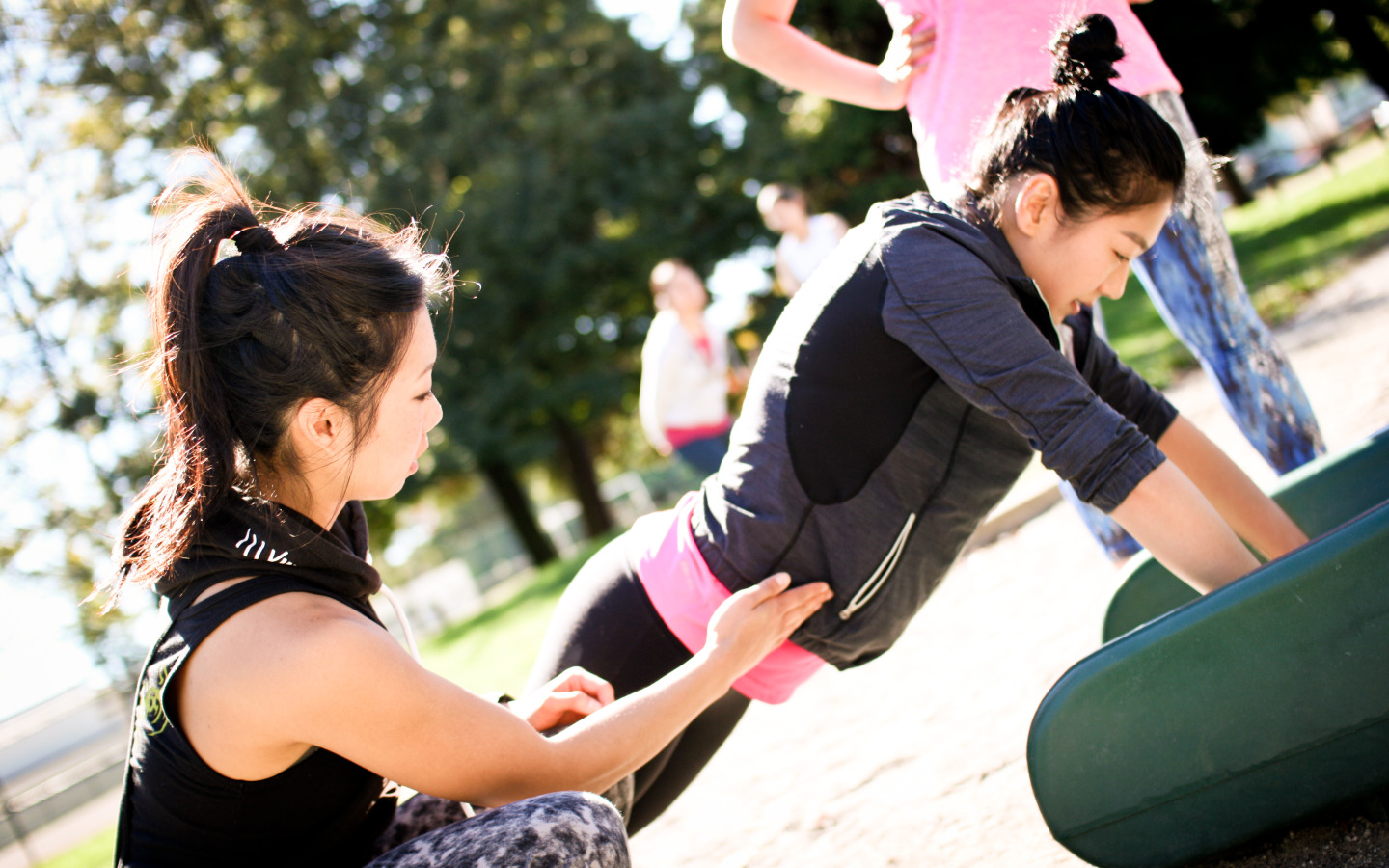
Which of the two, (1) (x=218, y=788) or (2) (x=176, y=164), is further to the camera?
(2) (x=176, y=164)

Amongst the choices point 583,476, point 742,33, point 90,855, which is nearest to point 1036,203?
point 742,33

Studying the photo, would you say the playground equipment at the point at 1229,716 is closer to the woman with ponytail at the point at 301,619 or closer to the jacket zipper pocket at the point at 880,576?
the jacket zipper pocket at the point at 880,576

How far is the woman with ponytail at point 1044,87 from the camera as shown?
2.17 m

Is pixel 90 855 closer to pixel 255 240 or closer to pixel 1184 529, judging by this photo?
pixel 255 240

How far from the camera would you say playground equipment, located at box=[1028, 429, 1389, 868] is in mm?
1439

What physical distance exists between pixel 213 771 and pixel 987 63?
6.36 ft

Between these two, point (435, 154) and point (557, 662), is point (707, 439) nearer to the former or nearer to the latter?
point (557, 662)

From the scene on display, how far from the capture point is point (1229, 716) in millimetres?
1492

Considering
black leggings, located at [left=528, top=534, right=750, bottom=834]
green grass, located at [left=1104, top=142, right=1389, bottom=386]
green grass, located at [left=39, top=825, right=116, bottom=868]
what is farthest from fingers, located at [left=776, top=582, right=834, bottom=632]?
green grass, located at [left=39, top=825, right=116, bottom=868]

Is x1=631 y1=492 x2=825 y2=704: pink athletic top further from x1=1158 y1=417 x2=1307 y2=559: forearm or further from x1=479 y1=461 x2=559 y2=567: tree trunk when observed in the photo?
x1=479 y1=461 x2=559 y2=567: tree trunk

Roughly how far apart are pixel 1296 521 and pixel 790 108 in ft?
58.6

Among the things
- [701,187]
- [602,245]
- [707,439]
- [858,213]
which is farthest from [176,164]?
[858,213]

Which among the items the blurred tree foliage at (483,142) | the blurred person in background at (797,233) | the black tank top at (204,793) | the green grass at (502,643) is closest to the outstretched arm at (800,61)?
the black tank top at (204,793)

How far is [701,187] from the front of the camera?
17.0 m
